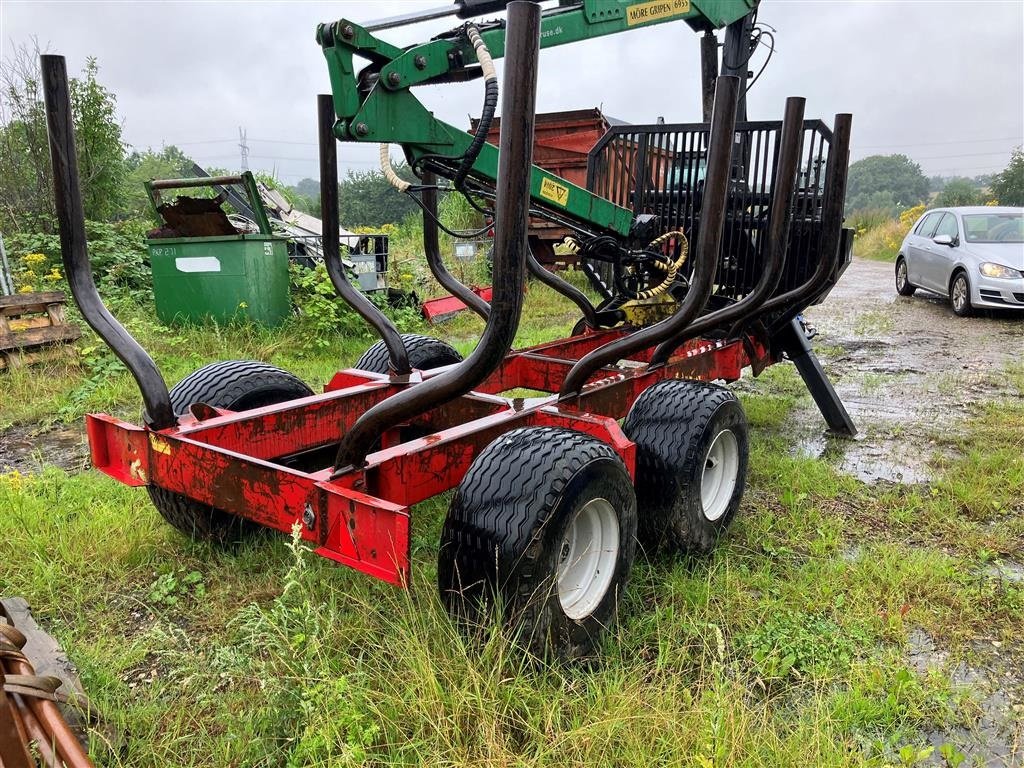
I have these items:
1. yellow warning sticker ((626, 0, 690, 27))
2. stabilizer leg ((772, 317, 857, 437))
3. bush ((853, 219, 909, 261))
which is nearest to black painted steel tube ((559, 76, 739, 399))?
yellow warning sticker ((626, 0, 690, 27))

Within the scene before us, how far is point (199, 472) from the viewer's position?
236 centimetres

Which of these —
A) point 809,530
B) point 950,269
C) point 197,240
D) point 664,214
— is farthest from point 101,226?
point 950,269

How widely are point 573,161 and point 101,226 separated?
640 cm

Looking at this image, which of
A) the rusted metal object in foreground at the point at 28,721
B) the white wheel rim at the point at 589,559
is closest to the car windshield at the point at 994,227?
the white wheel rim at the point at 589,559

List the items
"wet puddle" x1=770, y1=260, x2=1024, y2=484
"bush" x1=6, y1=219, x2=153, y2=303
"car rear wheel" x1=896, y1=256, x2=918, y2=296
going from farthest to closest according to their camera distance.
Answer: "car rear wheel" x1=896, y1=256, x2=918, y2=296, "bush" x1=6, y1=219, x2=153, y2=303, "wet puddle" x1=770, y1=260, x2=1024, y2=484

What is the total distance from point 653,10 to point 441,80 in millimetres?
1515

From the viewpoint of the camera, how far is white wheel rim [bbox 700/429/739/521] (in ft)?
10.6

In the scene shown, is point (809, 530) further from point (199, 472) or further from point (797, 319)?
point (199, 472)

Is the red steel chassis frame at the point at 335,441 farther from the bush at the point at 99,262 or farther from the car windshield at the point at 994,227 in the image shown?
the car windshield at the point at 994,227

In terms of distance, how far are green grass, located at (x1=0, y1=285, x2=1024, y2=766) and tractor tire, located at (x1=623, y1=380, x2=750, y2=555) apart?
144 millimetres

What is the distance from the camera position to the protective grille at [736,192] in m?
4.52

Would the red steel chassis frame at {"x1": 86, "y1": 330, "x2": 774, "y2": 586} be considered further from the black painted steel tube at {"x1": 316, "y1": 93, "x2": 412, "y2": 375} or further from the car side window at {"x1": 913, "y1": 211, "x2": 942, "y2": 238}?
the car side window at {"x1": 913, "y1": 211, "x2": 942, "y2": 238}

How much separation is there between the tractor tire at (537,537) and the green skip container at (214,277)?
210 inches

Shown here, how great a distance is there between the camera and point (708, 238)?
282 centimetres
